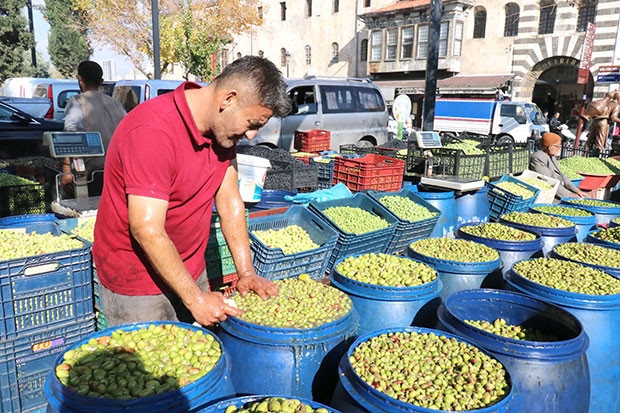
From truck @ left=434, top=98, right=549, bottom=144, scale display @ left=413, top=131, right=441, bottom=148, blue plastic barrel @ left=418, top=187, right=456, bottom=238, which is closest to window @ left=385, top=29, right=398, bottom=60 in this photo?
truck @ left=434, top=98, right=549, bottom=144

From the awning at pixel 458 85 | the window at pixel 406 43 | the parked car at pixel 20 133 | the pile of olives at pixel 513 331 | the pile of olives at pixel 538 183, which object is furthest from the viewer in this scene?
the window at pixel 406 43

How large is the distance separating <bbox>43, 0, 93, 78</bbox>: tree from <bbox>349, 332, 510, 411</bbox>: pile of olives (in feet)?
133

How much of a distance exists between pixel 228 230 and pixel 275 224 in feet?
5.77

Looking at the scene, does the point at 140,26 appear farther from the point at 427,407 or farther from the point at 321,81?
the point at 427,407

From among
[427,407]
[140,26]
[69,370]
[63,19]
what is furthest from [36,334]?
[63,19]

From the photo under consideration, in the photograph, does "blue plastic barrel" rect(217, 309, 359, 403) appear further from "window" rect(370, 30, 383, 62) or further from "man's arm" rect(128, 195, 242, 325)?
"window" rect(370, 30, 383, 62)

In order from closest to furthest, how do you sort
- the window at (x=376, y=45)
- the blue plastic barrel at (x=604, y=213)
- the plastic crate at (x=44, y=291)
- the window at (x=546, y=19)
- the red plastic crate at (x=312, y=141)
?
the plastic crate at (x=44, y=291), the blue plastic barrel at (x=604, y=213), the red plastic crate at (x=312, y=141), the window at (x=546, y=19), the window at (x=376, y=45)

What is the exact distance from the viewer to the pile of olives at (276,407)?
6.11 feet

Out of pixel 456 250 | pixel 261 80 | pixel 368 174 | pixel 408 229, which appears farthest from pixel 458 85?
pixel 261 80

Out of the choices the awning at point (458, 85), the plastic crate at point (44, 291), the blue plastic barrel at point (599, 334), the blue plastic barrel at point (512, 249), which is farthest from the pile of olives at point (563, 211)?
the awning at point (458, 85)

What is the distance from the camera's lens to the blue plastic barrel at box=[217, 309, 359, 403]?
7.97 ft

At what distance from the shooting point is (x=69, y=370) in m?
1.96

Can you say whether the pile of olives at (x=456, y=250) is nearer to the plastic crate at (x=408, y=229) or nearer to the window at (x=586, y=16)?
the plastic crate at (x=408, y=229)

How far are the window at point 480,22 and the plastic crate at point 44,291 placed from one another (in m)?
29.8
